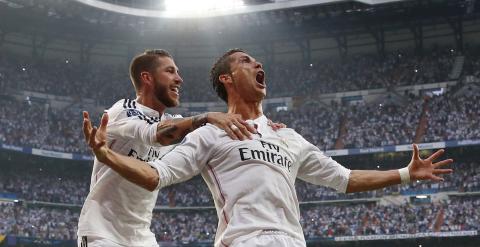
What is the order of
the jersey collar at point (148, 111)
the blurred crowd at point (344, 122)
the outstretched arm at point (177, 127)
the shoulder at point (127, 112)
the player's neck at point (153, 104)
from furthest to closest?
the blurred crowd at point (344, 122), the player's neck at point (153, 104), the jersey collar at point (148, 111), the shoulder at point (127, 112), the outstretched arm at point (177, 127)

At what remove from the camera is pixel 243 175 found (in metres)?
4.34

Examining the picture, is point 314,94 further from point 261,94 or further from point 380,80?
point 261,94

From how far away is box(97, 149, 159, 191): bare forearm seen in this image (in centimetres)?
395

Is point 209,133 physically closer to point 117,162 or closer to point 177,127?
point 177,127

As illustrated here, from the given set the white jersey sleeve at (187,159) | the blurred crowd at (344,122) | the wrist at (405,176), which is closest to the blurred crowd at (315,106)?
the blurred crowd at (344,122)

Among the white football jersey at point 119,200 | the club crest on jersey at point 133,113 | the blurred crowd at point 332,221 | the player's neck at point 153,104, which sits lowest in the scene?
the blurred crowd at point 332,221

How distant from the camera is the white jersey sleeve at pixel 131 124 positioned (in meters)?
5.36

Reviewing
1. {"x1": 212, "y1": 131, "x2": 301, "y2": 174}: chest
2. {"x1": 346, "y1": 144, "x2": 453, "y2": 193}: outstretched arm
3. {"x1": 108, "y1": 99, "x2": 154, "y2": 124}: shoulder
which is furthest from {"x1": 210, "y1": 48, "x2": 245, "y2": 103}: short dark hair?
{"x1": 346, "y1": 144, "x2": 453, "y2": 193}: outstretched arm

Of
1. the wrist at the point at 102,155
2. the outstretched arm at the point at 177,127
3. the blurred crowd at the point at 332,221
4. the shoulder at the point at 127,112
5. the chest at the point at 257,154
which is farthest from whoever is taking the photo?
the blurred crowd at the point at 332,221

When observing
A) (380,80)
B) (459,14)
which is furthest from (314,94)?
(459,14)

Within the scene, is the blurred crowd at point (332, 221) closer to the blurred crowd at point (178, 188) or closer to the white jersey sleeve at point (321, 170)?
the blurred crowd at point (178, 188)

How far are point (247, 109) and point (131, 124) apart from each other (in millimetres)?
1212

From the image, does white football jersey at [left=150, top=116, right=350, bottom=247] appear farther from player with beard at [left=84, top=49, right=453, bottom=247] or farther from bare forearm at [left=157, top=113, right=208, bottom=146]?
bare forearm at [left=157, top=113, right=208, bottom=146]

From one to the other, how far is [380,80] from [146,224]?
3990cm
